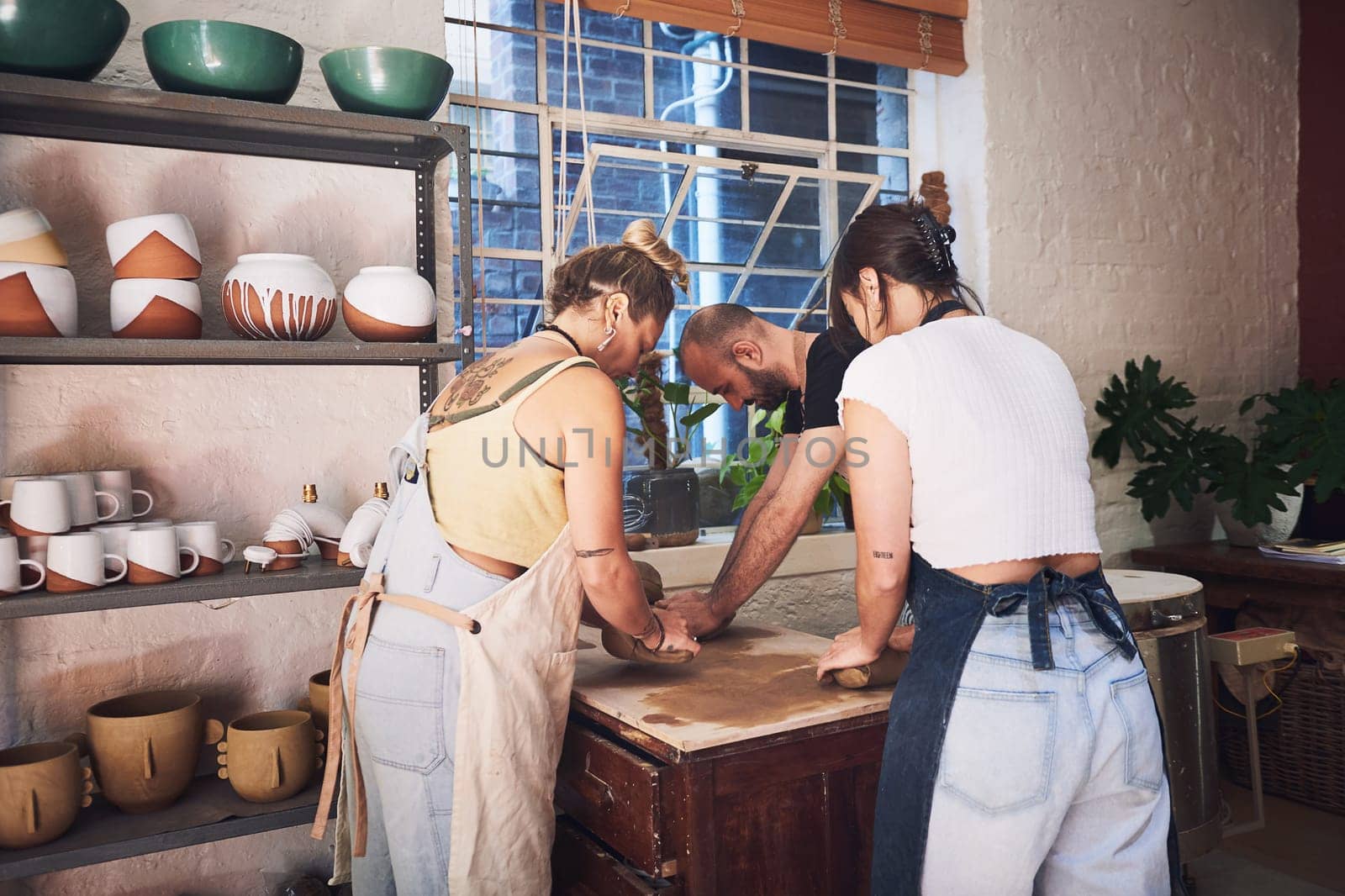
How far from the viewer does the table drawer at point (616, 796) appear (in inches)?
59.7

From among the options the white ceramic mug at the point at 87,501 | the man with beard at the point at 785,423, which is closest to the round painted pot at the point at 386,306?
the white ceramic mug at the point at 87,501

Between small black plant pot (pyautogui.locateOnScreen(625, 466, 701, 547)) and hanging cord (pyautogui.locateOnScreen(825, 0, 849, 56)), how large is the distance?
1574 mm

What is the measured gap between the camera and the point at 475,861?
1604 millimetres

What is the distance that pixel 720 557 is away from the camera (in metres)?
3.03

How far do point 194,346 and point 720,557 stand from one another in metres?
1.66

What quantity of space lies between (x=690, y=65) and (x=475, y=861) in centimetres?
271

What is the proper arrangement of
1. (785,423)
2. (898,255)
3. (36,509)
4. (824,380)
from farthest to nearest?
(785,423)
(824,380)
(36,509)
(898,255)

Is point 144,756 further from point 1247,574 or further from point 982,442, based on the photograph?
point 1247,574

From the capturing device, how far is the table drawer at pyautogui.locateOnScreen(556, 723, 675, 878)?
152 centimetres

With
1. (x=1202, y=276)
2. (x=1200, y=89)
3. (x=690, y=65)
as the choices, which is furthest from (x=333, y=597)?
(x=1200, y=89)

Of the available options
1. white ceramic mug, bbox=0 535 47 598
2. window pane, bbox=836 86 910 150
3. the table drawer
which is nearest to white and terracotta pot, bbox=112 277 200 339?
white ceramic mug, bbox=0 535 47 598

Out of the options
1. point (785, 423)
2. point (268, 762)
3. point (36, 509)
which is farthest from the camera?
point (785, 423)

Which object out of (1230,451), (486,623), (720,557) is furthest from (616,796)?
(1230,451)

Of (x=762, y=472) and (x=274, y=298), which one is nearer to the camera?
(x=274, y=298)
